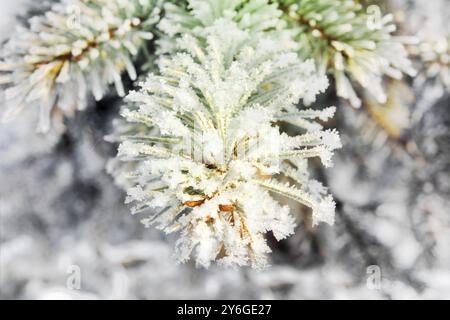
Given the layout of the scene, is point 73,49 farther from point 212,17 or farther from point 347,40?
point 347,40

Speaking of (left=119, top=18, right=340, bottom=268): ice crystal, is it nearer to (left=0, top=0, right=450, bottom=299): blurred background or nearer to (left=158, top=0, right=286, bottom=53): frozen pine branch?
(left=158, top=0, right=286, bottom=53): frozen pine branch

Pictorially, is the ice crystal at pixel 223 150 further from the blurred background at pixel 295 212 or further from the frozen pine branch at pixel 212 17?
the blurred background at pixel 295 212

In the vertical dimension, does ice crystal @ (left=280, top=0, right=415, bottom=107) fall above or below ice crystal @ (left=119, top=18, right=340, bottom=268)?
above

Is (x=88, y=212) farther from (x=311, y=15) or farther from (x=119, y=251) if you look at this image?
(x=311, y=15)

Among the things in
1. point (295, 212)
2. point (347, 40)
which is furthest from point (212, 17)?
point (295, 212)

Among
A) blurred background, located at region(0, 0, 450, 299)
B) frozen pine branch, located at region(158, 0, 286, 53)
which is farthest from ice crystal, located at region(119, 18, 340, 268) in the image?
blurred background, located at region(0, 0, 450, 299)
